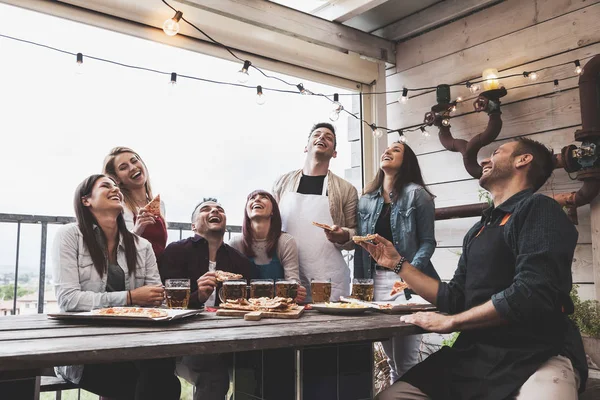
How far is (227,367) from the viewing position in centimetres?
226

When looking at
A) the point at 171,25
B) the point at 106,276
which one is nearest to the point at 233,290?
the point at 106,276

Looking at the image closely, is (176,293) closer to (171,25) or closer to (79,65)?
(171,25)

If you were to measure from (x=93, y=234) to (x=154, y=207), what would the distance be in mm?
513

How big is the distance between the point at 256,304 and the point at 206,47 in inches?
96.3

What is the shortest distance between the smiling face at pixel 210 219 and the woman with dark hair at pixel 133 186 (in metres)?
0.21

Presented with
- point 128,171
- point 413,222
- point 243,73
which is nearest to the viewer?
point 128,171

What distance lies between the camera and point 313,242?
11.0ft

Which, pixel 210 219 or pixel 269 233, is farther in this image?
pixel 269 233

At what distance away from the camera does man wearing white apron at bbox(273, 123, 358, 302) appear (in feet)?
10.9

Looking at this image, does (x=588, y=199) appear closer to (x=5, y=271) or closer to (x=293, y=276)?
(x=293, y=276)

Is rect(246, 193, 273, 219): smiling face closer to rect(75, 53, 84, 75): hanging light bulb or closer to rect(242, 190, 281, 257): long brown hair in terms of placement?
rect(242, 190, 281, 257): long brown hair

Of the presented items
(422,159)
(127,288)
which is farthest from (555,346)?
(422,159)

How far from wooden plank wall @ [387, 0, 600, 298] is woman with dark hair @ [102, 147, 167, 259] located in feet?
7.44

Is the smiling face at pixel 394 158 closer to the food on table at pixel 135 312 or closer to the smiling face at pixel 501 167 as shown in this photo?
the smiling face at pixel 501 167
